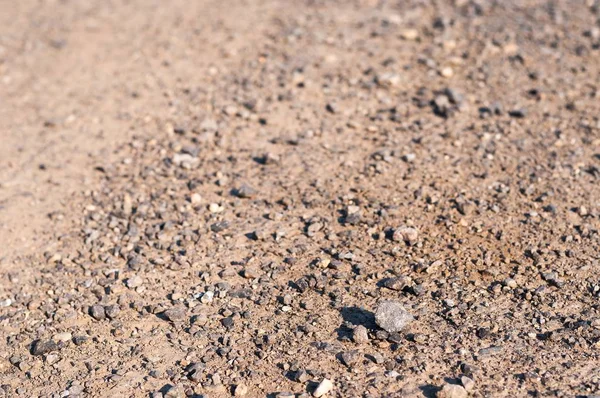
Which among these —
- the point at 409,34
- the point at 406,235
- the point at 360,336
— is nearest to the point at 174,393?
the point at 360,336

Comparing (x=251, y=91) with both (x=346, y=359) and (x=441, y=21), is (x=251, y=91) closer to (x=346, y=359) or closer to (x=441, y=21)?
(x=441, y=21)

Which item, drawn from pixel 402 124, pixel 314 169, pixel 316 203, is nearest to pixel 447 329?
pixel 316 203

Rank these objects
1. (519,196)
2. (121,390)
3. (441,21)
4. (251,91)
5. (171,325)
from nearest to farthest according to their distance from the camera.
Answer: (121,390), (171,325), (519,196), (251,91), (441,21)

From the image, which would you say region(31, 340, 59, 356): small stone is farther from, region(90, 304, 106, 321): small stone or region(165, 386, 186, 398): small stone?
region(165, 386, 186, 398): small stone

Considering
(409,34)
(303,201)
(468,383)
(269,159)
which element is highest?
(409,34)

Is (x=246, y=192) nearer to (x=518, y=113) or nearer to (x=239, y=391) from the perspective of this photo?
(x=239, y=391)

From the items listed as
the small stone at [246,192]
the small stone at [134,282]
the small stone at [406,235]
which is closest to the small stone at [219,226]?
the small stone at [246,192]

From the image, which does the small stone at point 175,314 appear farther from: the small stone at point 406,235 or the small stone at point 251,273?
the small stone at point 406,235
